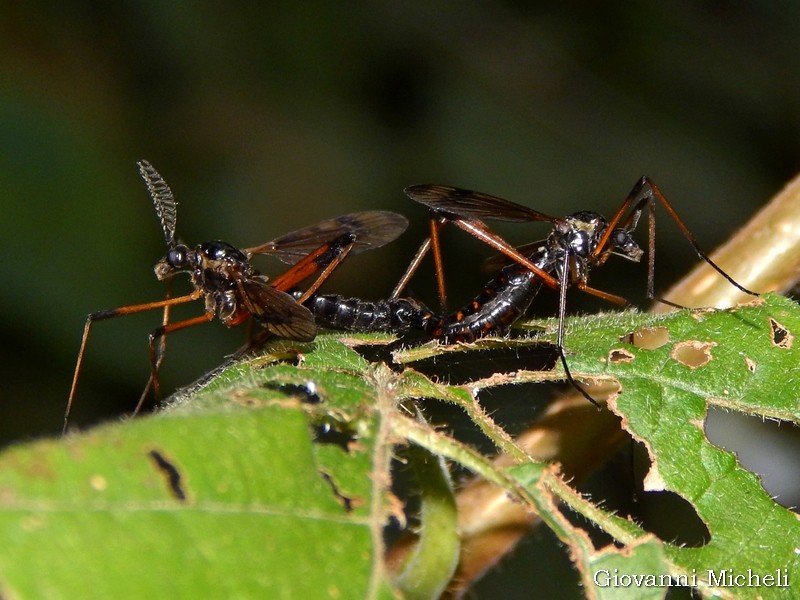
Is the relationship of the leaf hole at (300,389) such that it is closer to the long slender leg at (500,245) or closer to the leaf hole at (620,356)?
the leaf hole at (620,356)

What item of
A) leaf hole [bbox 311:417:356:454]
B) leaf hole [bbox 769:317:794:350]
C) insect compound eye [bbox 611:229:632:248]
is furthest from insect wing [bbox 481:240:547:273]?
leaf hole [bbox 311:417:356:454]

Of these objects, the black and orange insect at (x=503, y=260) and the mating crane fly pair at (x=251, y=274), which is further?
the black and orange insect at (x=503, y=260)

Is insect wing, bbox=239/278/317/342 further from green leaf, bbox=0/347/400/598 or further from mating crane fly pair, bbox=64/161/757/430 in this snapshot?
green leaf, bbox=0/347/400/598

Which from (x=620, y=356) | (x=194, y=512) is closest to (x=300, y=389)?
(x=194, y=512)

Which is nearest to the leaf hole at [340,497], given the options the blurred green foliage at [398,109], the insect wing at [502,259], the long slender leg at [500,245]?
the long slender leg at [500,245]

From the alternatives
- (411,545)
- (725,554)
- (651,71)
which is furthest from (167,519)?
(651,71)

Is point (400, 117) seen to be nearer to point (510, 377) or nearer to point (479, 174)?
point (479, 174)
